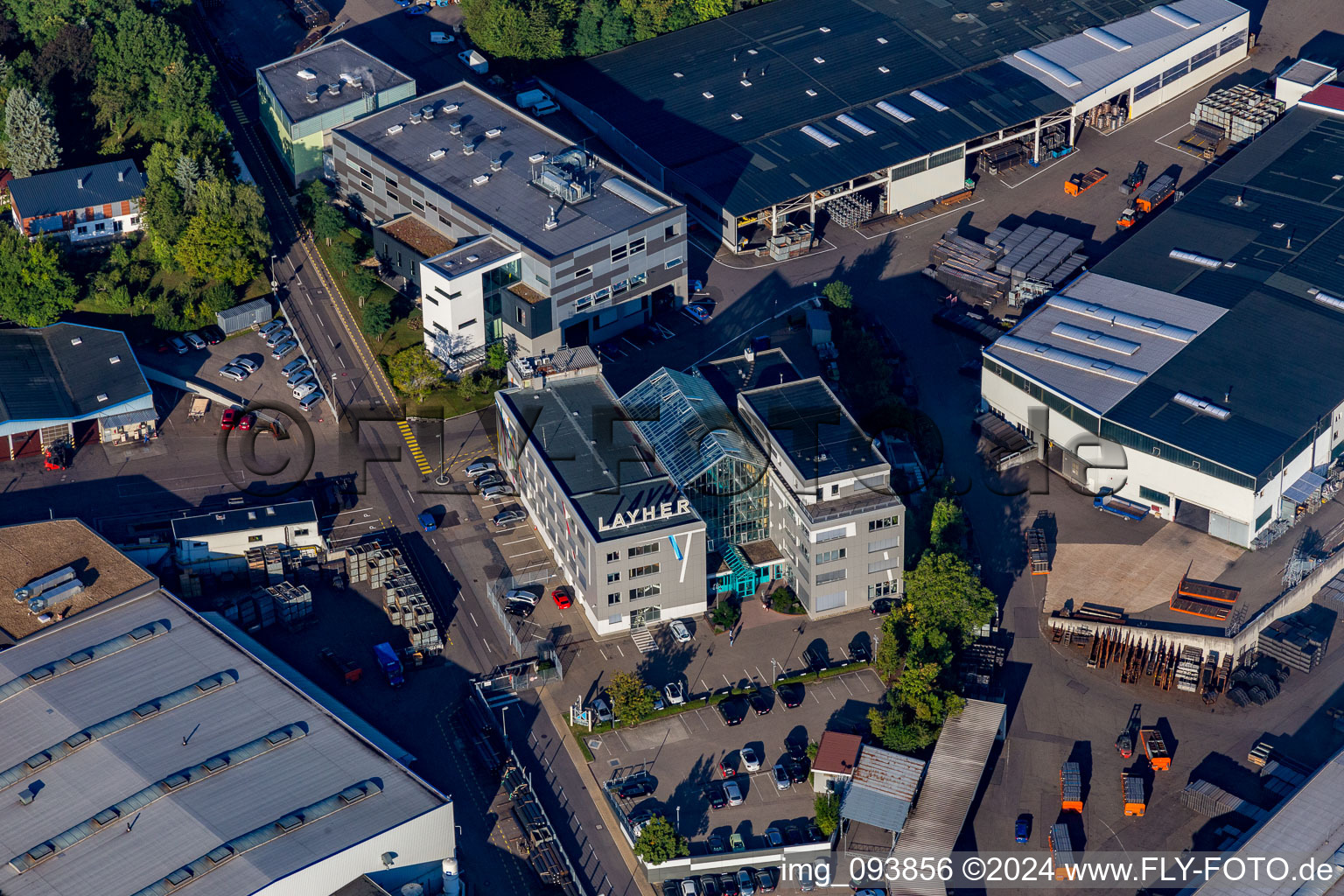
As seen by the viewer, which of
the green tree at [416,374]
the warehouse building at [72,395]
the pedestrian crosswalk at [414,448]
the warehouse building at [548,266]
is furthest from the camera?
the warehouse building at [548,266]

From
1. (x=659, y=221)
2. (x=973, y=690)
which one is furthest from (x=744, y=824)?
(x=659, y=221)

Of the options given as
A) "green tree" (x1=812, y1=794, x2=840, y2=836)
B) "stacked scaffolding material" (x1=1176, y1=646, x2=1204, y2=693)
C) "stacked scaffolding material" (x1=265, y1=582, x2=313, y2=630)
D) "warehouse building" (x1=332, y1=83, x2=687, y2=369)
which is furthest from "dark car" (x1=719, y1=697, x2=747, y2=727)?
"warehouse building" (x1=332, y1=83, x2=687, y2=369)

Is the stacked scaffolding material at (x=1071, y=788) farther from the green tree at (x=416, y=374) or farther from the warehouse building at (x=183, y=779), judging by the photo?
the green tree at (x=416, y=374)

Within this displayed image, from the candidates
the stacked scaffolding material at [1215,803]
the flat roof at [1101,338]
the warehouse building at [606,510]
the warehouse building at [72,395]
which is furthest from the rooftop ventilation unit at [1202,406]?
the warehouse building at [72,395]

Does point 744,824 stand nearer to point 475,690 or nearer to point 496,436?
point 475,690

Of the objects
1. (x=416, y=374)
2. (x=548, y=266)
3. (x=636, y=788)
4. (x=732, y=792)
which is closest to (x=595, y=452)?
(x=548, y=266)

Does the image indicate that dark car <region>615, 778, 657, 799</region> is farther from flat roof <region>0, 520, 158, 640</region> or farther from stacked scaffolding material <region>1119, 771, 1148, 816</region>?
flat roof <region>0, 520, 158, 640</region>
